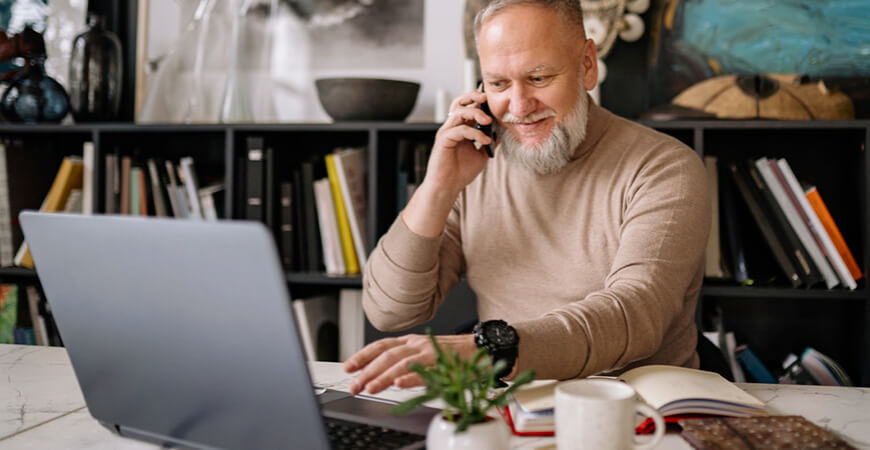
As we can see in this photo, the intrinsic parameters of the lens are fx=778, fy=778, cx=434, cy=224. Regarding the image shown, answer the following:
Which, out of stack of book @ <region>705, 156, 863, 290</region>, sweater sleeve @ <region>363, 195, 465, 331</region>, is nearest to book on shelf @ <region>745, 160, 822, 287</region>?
stack of book @ <region>705, 156, 863, 290</region>

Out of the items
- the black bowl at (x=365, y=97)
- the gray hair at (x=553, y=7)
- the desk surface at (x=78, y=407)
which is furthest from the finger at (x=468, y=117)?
the black bowl at (x=365, y=97)

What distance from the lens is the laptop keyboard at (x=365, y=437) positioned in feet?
2.75

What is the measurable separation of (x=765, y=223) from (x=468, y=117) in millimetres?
1050

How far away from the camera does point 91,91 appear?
99.4 inches

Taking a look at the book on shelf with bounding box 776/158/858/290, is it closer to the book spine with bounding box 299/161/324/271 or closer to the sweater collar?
the sweater collar

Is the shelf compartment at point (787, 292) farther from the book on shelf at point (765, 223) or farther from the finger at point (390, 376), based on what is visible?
the finger at point (390, 376)

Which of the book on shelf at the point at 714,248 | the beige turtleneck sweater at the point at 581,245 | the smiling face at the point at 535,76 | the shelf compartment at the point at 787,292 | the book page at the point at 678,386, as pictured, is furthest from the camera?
the book on shelf at the point at 714,248

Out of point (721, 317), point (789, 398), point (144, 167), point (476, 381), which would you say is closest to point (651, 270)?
point (789, 398)

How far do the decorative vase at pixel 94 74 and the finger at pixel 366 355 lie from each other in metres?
1.97

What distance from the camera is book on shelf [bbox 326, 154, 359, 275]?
2346mm

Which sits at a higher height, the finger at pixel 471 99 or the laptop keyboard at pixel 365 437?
Result: the finger at pixel 471 99

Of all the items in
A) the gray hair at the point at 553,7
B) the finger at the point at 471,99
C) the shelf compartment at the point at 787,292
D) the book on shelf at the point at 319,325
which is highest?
the gray hair at the point at 553,7

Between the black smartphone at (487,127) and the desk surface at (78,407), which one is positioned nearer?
the desk surface at (78,407)

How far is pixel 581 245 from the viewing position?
1511 mm
